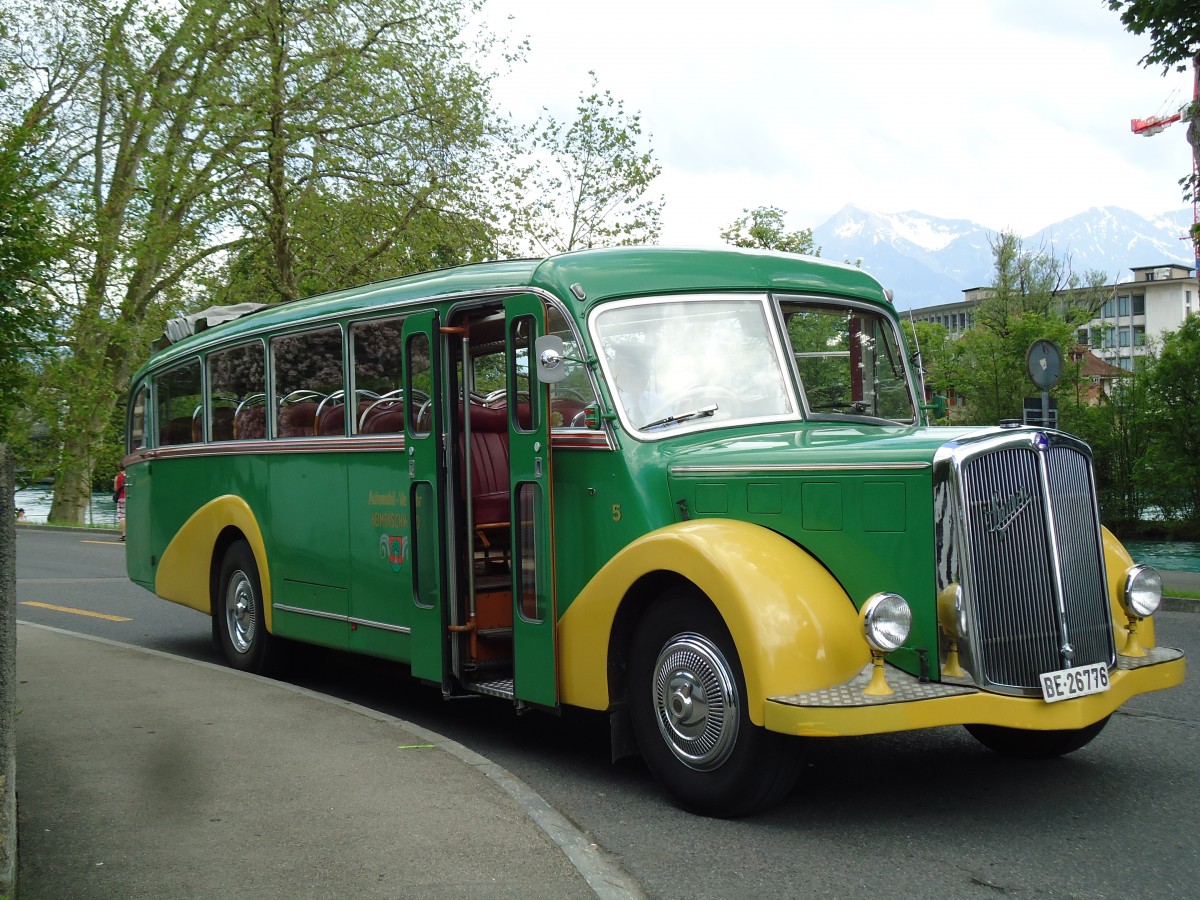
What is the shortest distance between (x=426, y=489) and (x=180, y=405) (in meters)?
4.40

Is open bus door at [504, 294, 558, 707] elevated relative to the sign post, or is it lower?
→ lower

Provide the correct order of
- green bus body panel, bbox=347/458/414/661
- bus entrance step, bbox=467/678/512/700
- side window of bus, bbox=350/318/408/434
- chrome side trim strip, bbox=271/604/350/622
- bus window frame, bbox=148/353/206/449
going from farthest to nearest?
bus window frame, bbox=148/353/206/449 → chrome side trim strip, bbox=271/604/350/622 → side window of bus, bbox=350/318/408/434 → green bus body panel, bbox=347/458/414/661 → bus entrance step, bbox=467/678/512/700

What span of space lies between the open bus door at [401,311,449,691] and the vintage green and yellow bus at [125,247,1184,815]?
0.06ft

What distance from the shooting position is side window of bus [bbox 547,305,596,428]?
21.5 ft

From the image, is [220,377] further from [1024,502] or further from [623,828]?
[1024,502]

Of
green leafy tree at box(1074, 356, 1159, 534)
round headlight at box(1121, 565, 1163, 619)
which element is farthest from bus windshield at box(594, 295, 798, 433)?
green leafy tree at box(1074, 356, 1159, 534)

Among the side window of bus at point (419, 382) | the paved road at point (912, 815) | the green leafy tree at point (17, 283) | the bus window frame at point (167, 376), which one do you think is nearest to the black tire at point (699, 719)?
the paved road at point (912, 815)

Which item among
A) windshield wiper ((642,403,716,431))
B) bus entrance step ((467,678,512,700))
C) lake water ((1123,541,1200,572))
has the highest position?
windshield wiper ((642,403,716,431))

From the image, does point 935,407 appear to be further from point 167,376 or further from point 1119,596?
point 167,376

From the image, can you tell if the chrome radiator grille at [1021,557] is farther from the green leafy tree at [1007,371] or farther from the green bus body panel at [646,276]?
the green leafy tree at [1007,371]

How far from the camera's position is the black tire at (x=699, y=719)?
5430 mm

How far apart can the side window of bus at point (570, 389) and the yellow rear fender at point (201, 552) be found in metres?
3.79

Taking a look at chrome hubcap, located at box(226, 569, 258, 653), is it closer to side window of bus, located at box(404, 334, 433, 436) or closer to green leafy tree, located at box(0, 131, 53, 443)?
green leafy tree, located at box(0, 131, 53, 443)

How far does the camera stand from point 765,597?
17.4 feet
